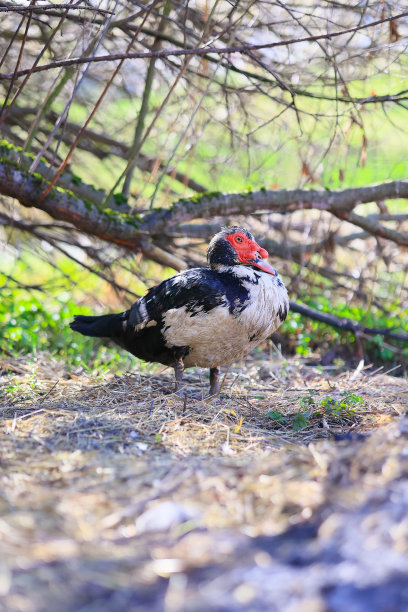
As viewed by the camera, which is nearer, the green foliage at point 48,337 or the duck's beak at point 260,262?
the duck's beak at point 260,262

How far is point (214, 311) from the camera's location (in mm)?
3598

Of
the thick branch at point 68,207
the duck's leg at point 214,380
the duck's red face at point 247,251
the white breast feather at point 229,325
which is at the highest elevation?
→ the thick branch at point 68,207

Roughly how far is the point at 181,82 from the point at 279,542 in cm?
446

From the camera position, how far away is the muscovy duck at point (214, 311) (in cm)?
363

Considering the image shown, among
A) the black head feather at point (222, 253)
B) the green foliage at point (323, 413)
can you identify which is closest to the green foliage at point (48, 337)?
the black head feather at point (222, 253)

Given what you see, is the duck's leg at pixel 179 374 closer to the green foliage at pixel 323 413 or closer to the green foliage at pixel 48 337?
the green foliage at pixel 323 413

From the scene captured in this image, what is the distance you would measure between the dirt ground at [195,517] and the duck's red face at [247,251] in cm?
121

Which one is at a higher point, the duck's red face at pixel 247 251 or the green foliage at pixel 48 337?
the duck's red face at pixel 247 251

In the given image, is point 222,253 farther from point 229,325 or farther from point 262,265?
point 229,325

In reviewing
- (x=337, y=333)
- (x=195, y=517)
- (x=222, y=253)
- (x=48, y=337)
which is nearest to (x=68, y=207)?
(x=222, y=253)

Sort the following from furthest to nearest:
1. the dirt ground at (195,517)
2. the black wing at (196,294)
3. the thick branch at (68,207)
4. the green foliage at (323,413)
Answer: the thick branch at (68,207), the black wing at (196,294), the green foliage at (323,413), the dirt ground at (195,517)

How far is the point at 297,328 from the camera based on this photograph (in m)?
5.83

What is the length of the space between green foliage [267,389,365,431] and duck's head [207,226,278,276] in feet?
2.99

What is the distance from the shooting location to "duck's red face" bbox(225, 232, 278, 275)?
4047 mm
